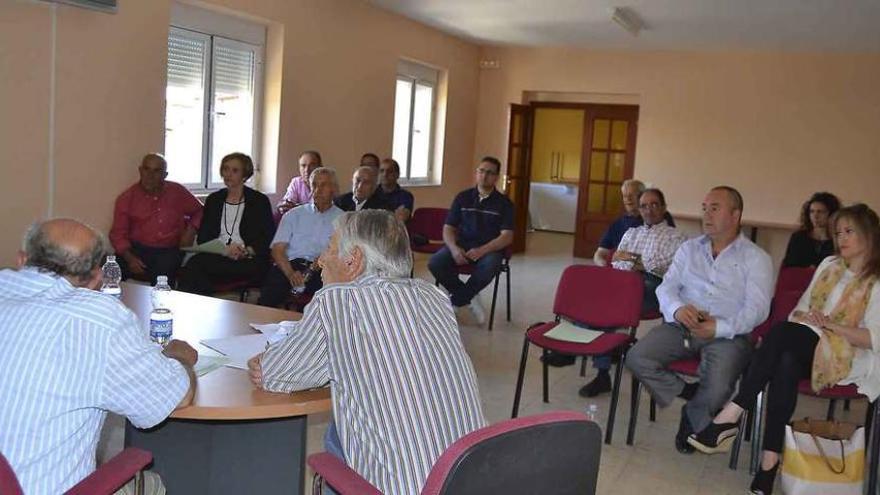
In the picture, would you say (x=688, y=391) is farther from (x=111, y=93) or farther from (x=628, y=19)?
(x=628, y=19)

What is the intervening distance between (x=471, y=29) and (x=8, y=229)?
590cm

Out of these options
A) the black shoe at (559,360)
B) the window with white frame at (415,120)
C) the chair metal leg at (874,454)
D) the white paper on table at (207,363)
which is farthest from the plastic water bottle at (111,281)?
the window with white frame at (415,120)

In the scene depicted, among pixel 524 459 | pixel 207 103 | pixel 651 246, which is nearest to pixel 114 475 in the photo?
pixel 524 459

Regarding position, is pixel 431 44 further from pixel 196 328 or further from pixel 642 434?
pixel 196 328

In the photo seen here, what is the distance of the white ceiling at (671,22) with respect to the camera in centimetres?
730

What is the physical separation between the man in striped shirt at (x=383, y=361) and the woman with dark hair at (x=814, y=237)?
3934 millimetres

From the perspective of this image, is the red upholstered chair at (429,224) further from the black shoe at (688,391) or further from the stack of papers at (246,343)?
the stack of papers at (246,343)

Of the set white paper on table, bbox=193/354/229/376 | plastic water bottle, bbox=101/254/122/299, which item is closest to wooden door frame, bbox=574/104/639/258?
plastic water bottle, bbox=101/254/122/299

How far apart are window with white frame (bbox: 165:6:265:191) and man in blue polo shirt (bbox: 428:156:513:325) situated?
1.96 meters

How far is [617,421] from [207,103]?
4.11 metres

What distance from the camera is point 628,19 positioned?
26.4 feet

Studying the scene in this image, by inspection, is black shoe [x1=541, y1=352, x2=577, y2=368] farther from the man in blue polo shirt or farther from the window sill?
the window sill

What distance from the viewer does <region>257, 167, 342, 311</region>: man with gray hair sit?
503cm

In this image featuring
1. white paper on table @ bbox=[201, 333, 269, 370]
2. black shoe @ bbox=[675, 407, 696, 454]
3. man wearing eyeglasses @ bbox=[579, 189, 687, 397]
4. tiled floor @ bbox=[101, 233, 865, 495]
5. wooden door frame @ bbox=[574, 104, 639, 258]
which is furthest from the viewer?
wooden door frame @ bbox=[574, 104, 639, 258]
